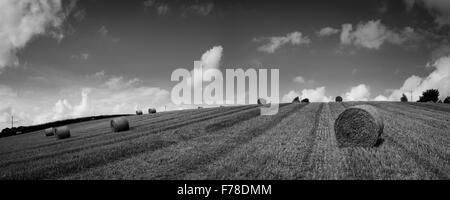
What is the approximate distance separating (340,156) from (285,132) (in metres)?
6.12

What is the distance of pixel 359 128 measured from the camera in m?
14.4

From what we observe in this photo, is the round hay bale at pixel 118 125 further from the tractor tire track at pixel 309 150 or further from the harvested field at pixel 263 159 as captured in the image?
the tractor tire track at pixel 309 150

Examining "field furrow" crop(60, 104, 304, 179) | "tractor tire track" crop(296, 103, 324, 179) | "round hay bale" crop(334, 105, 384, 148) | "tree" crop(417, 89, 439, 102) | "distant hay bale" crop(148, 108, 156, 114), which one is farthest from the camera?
"tree" crop(417, 89, 439, 102)

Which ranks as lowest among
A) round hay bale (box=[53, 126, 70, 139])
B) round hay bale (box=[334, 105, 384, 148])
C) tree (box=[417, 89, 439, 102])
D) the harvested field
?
round hay bale (box=[53, 126, 70, 139])

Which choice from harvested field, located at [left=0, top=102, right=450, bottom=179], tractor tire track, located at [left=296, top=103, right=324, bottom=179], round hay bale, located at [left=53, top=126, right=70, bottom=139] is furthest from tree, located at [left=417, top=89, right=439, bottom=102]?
round hay bale, located at [left=53, top=126, right=70, bottom=139]

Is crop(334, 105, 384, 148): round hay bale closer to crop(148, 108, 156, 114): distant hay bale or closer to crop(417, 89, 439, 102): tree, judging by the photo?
crop(148, 108, 156, 114): distant hay bale

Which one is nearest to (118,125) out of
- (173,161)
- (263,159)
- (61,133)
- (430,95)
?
(61,133)

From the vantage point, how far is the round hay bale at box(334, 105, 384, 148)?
13.9 meters

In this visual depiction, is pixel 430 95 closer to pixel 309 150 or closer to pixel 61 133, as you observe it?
pixel 309 150

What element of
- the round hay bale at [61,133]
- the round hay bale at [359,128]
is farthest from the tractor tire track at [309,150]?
the round hay bale at [61,133]
